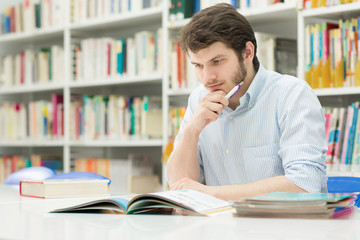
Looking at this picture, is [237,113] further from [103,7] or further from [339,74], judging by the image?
[103,7]

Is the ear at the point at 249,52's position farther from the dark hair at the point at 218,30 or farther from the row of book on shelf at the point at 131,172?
the row of book on shelf at the point at 131,172

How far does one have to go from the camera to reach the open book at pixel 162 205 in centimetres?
118

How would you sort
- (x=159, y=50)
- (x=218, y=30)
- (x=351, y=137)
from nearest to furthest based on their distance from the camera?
1. (x=218, y=30)
2. (x=351, y=137)
3. (x=159, y=50)

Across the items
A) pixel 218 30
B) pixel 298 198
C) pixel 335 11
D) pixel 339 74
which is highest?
pixel 335 11

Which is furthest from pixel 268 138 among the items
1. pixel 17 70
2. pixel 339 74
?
pixel 17 70

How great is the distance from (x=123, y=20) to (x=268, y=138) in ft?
6.65

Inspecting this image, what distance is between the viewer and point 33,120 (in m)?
4.11

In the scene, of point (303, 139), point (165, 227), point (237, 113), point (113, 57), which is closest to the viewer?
point (165, 227)

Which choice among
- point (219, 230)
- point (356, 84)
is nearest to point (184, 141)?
point (219, 230)

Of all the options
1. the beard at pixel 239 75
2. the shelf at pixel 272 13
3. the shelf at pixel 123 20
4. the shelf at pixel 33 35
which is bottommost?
the beard at pixel 239 75

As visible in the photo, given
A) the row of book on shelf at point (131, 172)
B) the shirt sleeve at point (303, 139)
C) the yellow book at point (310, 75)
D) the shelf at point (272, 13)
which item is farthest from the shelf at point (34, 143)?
the shirt sleeve at point (303, 139)

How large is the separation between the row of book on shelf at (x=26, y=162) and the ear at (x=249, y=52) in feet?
8.15

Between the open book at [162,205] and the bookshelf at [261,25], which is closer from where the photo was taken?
the open book at [162,205]

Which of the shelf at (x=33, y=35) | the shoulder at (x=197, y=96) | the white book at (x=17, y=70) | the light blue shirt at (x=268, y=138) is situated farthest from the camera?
the white book at (x=17, y=70)
